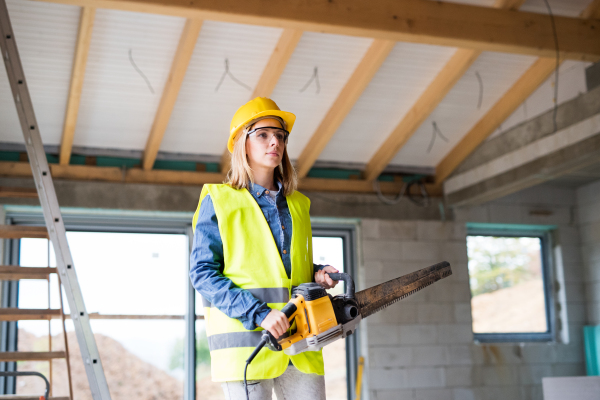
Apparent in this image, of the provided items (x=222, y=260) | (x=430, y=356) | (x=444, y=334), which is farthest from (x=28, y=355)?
(x=444, y=334)

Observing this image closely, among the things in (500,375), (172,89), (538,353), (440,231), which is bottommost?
(500,375)

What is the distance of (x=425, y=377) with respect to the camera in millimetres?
5652

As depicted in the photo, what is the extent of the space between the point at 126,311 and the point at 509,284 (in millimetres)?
3750

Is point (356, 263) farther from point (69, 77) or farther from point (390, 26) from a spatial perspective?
point (69, 77)

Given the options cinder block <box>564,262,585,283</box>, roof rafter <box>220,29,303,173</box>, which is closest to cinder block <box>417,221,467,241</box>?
cinder block <box>564,262,585,283</box>

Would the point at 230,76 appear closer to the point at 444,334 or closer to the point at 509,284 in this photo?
the point at 444,334

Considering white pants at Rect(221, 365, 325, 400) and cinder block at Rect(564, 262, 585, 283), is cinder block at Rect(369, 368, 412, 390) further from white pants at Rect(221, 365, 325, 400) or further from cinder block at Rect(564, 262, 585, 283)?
white pants at Rect(221, 365, 325, 400)

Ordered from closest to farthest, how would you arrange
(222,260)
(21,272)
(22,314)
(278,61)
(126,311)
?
(222,260) < (22,314) < (21,272) < (278,61) < (126,311)

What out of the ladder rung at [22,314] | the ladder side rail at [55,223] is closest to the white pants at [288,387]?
the ladder side rail at [55,223]

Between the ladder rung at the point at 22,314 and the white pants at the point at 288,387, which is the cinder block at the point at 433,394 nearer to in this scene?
the ladder rung at the point at 22,314

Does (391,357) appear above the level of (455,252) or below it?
below

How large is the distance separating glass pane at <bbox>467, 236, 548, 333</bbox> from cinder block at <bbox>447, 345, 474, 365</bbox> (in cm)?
42

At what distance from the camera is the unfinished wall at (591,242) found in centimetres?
614

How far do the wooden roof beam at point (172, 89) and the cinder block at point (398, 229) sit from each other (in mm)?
2182
